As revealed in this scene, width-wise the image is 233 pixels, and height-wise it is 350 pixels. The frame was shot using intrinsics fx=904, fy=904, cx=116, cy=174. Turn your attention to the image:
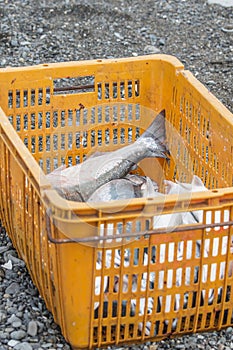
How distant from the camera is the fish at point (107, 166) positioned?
2928mm

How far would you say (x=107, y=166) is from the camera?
3.06m

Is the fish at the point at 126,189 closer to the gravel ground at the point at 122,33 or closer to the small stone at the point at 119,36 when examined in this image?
the gravel ground at the point at 122,33

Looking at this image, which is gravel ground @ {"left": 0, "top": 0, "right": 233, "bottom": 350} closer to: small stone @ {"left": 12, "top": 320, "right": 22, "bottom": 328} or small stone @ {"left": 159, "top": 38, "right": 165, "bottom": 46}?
small stone @ {"left": 159, "top": 38, "right": 165, "bottom": 46}

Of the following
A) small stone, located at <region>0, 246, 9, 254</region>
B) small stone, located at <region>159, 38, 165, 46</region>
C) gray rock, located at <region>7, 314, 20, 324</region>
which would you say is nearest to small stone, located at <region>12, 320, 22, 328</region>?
gray rock, located at <region>7, 314, 20, 324</region>

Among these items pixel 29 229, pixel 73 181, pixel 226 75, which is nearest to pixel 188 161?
pixel 73 181

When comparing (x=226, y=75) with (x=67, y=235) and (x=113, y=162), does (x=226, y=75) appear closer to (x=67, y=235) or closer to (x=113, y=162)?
(x=113, y=162)

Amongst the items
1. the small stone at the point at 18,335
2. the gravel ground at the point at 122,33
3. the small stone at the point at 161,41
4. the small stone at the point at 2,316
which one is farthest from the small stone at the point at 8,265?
the small stone at the point at 161,41

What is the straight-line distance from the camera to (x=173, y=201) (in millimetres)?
2295

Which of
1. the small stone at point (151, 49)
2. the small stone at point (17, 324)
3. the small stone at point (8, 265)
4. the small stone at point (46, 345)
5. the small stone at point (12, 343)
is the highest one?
the small stone at point (46, 345)

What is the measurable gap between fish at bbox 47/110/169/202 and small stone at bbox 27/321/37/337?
46 centimetres

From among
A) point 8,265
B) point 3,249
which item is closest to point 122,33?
point 3,249

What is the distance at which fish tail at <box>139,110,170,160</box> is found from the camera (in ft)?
10.5

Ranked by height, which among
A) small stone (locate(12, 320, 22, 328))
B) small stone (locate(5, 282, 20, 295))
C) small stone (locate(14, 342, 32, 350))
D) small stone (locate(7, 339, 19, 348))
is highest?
small stone (locate(14, 342, 32, 350))

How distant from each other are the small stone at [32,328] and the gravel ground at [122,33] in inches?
74.1
